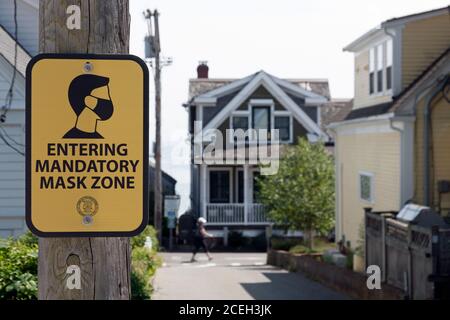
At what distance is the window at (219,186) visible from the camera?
41.8 meters

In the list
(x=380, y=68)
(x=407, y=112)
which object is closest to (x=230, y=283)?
(x=407, y=112)

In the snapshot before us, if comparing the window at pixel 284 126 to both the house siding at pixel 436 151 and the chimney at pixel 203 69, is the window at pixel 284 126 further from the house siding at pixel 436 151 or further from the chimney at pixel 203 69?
the house siding at pixel 436 151

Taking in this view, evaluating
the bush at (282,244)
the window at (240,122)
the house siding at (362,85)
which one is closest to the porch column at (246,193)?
the window at (240,122)

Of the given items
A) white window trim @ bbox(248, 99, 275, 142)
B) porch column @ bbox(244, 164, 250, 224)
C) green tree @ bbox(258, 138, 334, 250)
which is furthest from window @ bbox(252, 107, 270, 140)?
green tree @ bbox(258, 138, 334, 250)

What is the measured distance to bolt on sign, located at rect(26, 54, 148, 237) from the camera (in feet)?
12.9

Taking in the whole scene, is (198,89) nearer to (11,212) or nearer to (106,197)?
(11,212)

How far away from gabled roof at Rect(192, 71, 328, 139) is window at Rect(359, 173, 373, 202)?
14.2 m

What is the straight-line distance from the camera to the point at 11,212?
556 inches

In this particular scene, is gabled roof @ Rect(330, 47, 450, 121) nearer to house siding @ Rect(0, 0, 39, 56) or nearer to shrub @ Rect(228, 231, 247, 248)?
house siding @ Rect(0, 0, 39, 56)

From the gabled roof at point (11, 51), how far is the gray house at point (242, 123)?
23.1 m

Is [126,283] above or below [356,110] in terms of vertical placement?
below

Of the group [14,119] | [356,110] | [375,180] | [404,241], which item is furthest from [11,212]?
[356,110]
